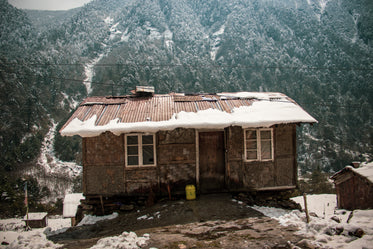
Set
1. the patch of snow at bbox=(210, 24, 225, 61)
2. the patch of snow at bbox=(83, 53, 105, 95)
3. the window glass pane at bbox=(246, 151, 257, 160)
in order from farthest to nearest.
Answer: the patch of snow at bbox=(210, 24, 225, 61) < the patch of snow at bbox=(83, 53, 105, 95) < the window glass pane at bbox=(246, 151, 257, 160)

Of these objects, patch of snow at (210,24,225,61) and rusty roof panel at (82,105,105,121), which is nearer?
rusty roof panel at (82,105,105,121)

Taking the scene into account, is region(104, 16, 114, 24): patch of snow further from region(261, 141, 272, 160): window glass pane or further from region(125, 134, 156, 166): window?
region(261, 141, 272, 160): window glass pane

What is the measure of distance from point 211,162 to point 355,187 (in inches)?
427

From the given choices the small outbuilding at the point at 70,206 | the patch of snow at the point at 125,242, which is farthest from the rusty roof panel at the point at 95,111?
the small outbuilding at the point at 70,206

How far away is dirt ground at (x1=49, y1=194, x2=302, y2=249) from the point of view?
6.17 metres

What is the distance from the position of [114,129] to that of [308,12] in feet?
477

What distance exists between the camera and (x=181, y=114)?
950cm

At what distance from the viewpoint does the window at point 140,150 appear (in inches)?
376

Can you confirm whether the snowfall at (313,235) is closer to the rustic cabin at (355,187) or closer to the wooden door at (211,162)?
the wooden door at (211,162)

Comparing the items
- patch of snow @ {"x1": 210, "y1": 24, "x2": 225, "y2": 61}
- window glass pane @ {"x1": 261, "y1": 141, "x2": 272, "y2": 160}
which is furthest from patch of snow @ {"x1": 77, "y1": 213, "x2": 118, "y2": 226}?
patch of snow @ {"x1": 210, "y1": 24, "x2": 225, "y2": 61}

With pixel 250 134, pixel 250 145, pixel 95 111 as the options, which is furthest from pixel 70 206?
pixel 250 134

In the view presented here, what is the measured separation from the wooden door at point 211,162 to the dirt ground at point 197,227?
1.67 ft

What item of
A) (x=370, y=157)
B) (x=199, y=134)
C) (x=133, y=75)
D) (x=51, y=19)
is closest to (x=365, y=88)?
(x=370, y=157)

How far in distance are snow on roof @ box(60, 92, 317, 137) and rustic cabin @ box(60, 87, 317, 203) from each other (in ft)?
0.12
